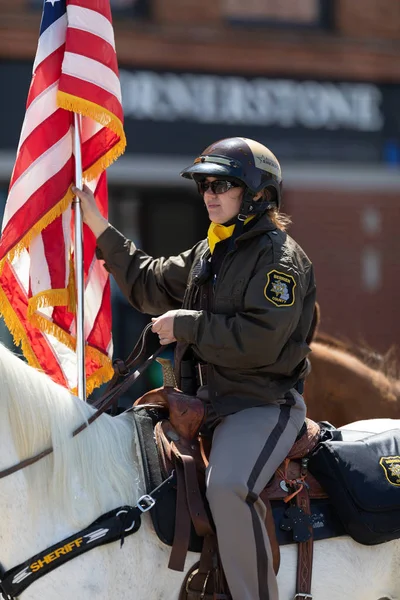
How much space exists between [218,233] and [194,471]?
1.01 meters

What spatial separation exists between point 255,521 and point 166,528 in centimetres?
34

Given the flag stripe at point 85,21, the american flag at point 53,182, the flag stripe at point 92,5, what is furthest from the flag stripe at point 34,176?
the flag stripe at point 92,5

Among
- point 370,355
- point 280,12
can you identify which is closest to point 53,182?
point 370,355

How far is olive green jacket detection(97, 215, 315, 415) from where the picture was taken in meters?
3.41

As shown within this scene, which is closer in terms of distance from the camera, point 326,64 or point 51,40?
point 51,40

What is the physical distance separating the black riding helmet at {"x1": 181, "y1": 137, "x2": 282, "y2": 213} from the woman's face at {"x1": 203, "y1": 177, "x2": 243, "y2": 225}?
0.13ft

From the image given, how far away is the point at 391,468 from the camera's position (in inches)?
148

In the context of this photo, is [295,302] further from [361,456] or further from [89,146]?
[89,146]

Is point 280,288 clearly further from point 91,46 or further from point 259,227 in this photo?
point 91,46

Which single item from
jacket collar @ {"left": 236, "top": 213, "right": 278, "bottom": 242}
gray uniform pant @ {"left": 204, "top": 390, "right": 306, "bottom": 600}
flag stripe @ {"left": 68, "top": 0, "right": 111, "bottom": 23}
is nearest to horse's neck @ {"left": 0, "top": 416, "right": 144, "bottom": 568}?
gray uniform pant @ {"left": 204, "top": 390, "right": 306, "bottom": 600}

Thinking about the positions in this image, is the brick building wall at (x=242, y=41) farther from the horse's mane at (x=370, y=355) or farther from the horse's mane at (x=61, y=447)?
the horse's mane at (x=61, y=447)

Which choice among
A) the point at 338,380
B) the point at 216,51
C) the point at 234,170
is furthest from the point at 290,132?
the point at 234,170

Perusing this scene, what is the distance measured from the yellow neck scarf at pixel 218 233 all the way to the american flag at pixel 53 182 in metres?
0.94

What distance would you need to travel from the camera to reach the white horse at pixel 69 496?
3.31 metres
